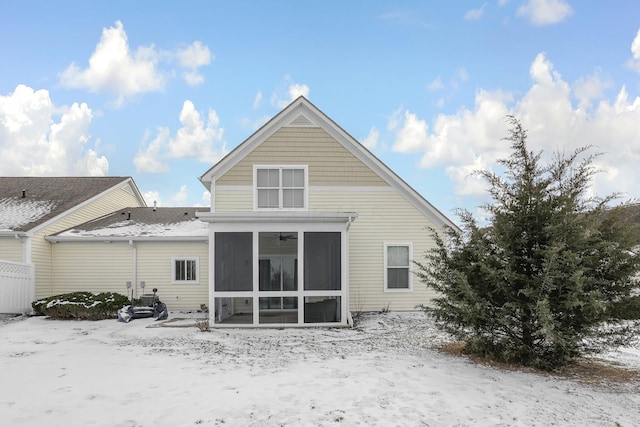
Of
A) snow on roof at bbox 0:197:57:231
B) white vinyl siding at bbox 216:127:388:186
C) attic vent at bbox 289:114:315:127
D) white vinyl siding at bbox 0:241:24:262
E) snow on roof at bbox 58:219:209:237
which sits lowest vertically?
white vinyl siding at bbox 0:241:24:262

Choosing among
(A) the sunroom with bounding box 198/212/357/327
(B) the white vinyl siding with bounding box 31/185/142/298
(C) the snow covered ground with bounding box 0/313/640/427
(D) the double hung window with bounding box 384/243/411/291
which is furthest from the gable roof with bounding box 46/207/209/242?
(C) the snow covered ground with bounding box 0/313/640/427

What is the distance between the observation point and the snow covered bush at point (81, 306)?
1471 centimetres

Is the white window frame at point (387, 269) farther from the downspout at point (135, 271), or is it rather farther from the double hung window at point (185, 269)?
the downspout at point (135, 271)

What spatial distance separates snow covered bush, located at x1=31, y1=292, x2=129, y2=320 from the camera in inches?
579

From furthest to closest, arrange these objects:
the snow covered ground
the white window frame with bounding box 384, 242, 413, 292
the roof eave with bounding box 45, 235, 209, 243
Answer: the roof eave with bounding box 45, 235, 209, 243, the white window frame with bounding box 384, 242, 413, 292, the snow covered ground

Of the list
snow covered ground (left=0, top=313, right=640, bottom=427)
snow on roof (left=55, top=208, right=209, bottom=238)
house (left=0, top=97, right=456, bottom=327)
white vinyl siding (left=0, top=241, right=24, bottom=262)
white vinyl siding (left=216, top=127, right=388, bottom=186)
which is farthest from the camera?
snow on roof (left=55, top=208, right=209, bottom=238)

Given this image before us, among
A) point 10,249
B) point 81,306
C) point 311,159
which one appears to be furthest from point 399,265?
point 10,249

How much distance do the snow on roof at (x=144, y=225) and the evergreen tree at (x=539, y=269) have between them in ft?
35.7

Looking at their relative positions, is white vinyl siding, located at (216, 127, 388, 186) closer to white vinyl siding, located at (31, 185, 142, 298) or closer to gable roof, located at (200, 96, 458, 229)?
gable roof, located at (200, 96, 458, 229)

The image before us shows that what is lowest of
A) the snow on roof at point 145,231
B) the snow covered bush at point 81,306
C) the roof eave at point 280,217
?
the snow covered bush at point 81,306

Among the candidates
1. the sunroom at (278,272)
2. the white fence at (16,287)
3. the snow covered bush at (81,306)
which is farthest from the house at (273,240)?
the snow covered bush at (81,306)

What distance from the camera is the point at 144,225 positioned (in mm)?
18328

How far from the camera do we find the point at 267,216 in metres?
12.4

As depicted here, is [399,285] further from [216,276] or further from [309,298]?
[216,276]
